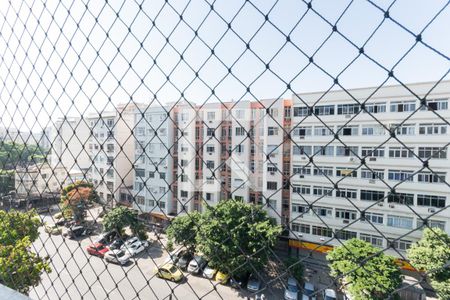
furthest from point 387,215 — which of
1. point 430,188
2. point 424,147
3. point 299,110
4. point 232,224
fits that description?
point 232,224

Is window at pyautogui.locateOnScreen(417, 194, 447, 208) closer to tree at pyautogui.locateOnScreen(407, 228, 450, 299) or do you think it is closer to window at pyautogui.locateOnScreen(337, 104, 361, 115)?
tree at pyautogui.locateOnScreen(407, 228, 450, 299)

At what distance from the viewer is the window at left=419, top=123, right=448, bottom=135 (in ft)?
11.9

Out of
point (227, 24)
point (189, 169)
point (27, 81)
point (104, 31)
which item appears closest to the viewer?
point (227, 24)

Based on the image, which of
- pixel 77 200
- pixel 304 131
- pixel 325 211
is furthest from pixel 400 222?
pixel 77 200

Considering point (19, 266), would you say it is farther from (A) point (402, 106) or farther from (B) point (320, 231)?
(A) point (402, 106)

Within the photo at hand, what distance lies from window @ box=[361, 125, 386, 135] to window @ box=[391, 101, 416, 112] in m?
0.33

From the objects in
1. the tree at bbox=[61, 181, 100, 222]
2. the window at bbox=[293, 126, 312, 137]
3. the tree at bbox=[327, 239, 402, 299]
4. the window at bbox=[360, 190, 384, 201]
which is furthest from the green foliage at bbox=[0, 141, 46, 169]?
the window at bbox=[360, 190, 384, 201]

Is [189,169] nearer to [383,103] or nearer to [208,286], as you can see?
[208,286]

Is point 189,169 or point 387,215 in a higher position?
point 189,169

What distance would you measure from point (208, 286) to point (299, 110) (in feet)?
10.5

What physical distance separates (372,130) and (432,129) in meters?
0.74

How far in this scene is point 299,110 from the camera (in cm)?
451

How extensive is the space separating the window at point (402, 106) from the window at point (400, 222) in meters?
1.65

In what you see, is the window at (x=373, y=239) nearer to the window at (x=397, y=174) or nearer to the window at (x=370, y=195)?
the window at (x=370, y=195)
